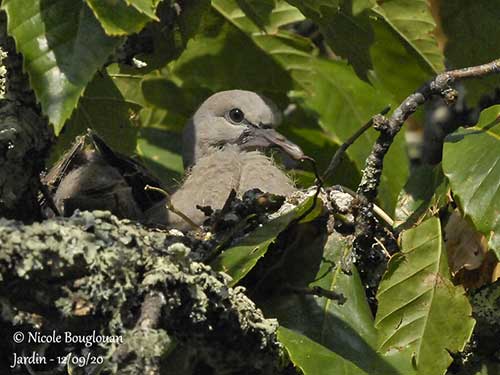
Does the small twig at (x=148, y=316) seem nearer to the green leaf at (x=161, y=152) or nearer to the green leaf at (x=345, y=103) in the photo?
the green leaf at (x=161, y=152)

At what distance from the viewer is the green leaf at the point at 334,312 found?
3.19 metres

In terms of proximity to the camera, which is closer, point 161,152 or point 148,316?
point 148,316

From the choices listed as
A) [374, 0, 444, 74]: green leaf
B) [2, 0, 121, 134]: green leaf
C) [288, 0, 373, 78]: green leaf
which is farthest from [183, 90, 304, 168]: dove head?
[2, 0, 121, 134]: green leaf

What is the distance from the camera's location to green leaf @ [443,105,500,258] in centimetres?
319

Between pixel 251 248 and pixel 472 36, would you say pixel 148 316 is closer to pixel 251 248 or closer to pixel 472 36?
pixel 251 248

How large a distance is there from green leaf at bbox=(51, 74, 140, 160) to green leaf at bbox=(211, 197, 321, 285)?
2.82 ft

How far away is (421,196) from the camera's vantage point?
3693 millimetres

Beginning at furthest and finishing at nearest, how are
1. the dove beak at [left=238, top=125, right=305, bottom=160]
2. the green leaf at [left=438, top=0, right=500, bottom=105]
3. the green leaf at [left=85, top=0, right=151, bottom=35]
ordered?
the dove beak at [left=238, top=125, right=305, bottom=160]
the green leaf at [left=438, top=0, right=500, bottom=105]
the green leaf at [left=85, top=0, right=151, bottom=35]

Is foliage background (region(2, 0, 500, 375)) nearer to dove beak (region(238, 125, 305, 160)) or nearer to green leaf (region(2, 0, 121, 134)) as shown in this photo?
green leaf (region(2, 0, 121, 134))

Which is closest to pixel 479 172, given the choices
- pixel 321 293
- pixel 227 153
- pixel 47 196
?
pixel 321 293

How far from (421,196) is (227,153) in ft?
3.42

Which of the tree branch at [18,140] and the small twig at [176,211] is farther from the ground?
the tree branch at [18,140]

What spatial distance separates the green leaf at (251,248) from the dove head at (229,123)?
1.37 metres

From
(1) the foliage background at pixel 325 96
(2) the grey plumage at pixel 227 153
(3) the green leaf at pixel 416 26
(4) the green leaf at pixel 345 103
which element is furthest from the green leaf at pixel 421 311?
(4) the green leaf at pixel 345 103
